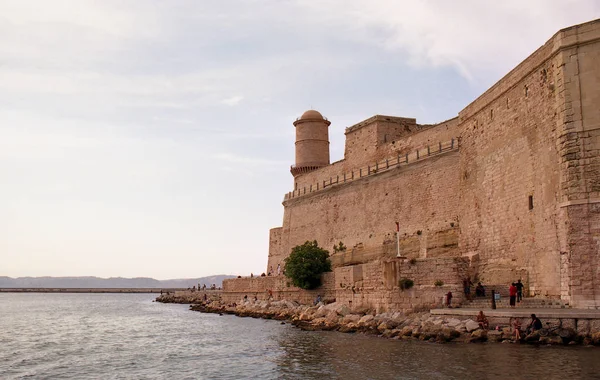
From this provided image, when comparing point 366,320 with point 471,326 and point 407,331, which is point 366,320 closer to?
point 407,331

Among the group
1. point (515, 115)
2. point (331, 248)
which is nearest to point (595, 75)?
point (515, 115)

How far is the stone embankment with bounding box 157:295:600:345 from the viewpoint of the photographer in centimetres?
1559

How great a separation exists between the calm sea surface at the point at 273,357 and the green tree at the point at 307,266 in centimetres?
536

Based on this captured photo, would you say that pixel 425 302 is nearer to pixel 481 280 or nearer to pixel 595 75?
pixel 481 280

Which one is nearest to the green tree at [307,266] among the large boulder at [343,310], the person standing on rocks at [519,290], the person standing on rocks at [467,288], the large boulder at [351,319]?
the large boulder at [343,310]

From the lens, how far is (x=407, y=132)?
3828 cm

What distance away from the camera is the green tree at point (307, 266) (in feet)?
103

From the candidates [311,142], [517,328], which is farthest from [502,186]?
[311,142]

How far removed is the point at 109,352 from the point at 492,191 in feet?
48.9

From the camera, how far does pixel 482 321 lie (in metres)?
17.3

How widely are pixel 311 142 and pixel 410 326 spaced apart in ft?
92.1

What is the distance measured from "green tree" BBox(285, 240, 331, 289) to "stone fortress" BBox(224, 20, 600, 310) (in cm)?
59

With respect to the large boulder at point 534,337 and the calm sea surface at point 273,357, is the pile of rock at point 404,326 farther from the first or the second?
the calm sea surface at point 273,357

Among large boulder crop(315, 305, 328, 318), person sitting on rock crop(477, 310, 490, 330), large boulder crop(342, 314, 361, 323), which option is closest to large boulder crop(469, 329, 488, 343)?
person sitting on rock crop(477, 310, 490, 330)
